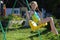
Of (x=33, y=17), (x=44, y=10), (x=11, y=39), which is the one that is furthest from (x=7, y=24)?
(x=44, y=10)

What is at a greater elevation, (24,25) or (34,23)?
(34,23)

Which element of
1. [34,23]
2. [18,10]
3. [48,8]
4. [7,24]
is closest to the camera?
[34,23]

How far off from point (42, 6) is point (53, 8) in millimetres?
2396

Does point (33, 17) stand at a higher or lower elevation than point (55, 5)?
higher

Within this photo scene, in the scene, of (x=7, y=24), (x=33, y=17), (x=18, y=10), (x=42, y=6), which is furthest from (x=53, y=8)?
(x=33, y=17)

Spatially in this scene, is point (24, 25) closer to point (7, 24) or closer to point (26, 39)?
point (7, 24)

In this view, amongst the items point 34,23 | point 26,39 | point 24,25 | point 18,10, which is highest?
point 34,23

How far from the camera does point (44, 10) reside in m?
22.6

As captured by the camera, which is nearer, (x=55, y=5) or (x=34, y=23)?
(x=34, y=23)

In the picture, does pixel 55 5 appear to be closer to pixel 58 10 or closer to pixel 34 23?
pixel 58 10

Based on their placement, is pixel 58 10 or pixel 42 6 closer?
pixel 58 10

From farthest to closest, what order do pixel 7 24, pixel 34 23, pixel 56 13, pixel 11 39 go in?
pixel 56 13
pixel 7 24
pixel 11 39
pixel 34 23

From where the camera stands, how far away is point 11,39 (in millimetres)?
8914

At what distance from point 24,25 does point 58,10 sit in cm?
732
